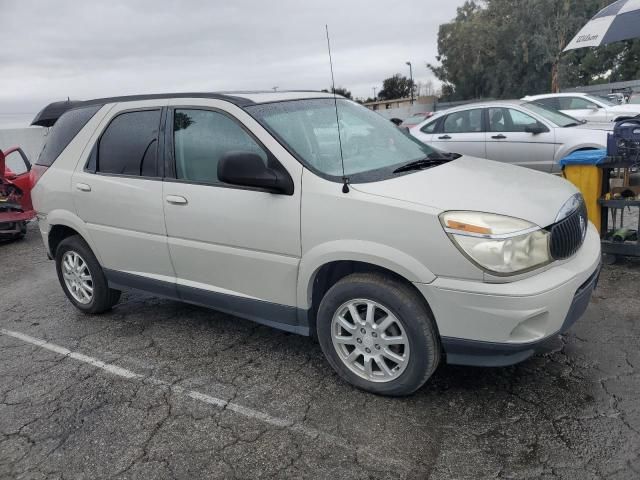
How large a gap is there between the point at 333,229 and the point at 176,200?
4.23 ft

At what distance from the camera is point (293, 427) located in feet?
10.2

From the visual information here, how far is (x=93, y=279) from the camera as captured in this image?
188 inches

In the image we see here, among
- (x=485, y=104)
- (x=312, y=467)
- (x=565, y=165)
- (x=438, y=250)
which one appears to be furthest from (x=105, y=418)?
(x=485, y=104)

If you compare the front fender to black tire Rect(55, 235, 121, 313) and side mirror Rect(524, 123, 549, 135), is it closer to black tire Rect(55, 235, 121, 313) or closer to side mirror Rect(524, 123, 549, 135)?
black tire Rect(55, 235, 121, 313)

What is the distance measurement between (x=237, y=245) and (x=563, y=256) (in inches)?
77.0

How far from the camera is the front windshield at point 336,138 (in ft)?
11.5

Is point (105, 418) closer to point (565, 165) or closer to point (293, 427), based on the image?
point (293, 427)

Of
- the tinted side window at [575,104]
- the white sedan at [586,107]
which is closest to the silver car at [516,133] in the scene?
the white sedan at [586,107]

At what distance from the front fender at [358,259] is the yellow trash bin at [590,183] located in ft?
10.6

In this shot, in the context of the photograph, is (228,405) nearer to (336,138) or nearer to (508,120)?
(336,138)

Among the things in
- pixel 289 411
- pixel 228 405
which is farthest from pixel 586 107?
pixel 228 405

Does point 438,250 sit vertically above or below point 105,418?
above

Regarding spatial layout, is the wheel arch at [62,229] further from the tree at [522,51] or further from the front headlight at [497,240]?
the tree at [522,51]

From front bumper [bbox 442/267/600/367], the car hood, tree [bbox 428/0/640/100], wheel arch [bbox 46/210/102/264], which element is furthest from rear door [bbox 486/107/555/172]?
tree [bbox 428/0/640/100]
